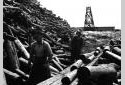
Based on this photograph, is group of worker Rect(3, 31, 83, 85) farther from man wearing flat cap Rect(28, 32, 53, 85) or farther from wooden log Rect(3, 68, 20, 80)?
wooden log Rect(3, 68, 20, 80)

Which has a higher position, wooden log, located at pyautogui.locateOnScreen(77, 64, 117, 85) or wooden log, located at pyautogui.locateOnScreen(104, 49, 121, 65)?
wooden log, located at pyautogui.locateOnScreen(77, 64, 117, 85)

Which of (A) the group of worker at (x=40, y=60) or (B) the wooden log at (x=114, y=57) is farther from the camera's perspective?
(B) the wooden log at (x=114, y=57)

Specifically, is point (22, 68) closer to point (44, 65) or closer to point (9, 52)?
point (9, 52)

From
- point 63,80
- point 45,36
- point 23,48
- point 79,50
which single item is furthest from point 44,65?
point 45,36

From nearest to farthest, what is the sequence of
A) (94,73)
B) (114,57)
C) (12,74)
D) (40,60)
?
1. (94,73)
2. (40,60)
3. (12,74)
4. (114,57)

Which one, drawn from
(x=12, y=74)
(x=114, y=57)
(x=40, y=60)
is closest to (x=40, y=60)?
(x=40, y=60)

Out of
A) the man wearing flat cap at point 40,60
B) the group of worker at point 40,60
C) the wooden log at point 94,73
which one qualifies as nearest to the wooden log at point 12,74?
the group of worker at point 40,60

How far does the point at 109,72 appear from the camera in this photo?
181 inches

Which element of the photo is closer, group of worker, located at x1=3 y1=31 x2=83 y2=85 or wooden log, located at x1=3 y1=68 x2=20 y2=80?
group of worker, located at x1=3 y1=31 x2=83 y2=85

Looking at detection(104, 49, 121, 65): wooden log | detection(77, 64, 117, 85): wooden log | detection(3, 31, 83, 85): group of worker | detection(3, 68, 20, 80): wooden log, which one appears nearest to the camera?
detection(77, 64, 117, 85): wooden log

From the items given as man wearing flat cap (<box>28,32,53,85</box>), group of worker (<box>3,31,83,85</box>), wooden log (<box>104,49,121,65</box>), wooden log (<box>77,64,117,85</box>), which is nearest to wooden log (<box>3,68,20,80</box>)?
group of worker (<box>3,31,83,85</box>)

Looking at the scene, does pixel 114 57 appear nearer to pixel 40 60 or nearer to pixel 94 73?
pixel 94 73

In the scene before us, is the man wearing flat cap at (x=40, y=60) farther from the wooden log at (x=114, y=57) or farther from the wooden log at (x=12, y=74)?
the wooden log at (x=114, y=57)

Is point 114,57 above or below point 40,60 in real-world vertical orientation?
below
